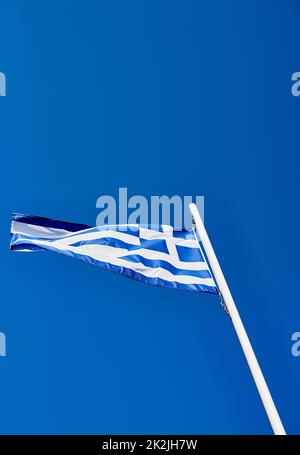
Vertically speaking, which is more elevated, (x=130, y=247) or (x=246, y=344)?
(x=130, y=247)

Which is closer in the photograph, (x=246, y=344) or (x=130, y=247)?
(x=246, y=344)

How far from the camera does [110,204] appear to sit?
7.19 m

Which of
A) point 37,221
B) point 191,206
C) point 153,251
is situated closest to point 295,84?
point 191,206

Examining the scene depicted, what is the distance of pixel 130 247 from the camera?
647 cm

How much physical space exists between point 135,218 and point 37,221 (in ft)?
3.44

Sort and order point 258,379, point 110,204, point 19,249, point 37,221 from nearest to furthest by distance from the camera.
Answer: point 258,379, point 19,249, point 37,221, point 110,204

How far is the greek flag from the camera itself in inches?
247

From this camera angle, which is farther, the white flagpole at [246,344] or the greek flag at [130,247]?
the greek flag at [130,247]

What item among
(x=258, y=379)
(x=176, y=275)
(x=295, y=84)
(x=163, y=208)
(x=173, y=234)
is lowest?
(x=258, y=379)

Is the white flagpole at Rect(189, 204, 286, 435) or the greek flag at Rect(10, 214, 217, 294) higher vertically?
the greek flag at Rect(10, 214, 217, 294)

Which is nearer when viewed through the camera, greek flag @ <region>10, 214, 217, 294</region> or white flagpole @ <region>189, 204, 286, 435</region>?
white flagpole @ <region>189, 204, 286, 435</region>

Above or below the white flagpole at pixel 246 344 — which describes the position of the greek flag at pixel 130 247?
above

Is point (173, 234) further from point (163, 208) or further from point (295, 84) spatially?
point (295, 84)

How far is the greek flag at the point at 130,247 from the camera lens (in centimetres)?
627
